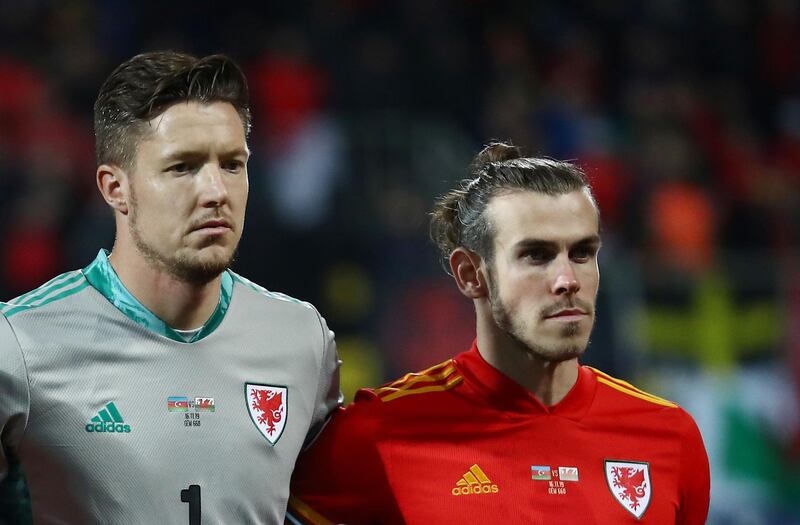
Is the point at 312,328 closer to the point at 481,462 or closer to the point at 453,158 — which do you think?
the point at 481,462

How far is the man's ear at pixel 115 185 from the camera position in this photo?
11.0ft

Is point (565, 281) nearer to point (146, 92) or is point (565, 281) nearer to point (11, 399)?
point (146, 92)

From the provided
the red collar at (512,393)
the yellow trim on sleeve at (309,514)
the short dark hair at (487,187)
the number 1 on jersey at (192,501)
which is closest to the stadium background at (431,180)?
the short dark hair at (487,187)

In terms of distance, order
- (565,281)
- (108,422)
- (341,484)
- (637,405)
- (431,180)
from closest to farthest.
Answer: (108,422) → (565,281) → (341,484) → (637,405) → (431,180)

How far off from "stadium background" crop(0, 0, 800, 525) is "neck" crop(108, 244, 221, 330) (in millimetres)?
3553

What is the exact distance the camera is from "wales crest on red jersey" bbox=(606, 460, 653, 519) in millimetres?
3594

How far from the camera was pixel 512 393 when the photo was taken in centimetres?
370

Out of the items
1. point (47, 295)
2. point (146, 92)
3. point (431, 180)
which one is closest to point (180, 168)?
point (146, 92)

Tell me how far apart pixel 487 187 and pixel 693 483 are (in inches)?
41.7

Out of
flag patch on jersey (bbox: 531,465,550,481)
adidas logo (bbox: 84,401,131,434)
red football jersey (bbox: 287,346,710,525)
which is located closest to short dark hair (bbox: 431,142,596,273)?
red football jersey (bbox: 287,346,710,525)

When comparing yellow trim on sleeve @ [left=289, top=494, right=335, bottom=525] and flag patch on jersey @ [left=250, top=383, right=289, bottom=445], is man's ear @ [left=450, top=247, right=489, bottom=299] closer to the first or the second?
flag patch on jersey @ [left=250, top=383, right=289, bottom=445]

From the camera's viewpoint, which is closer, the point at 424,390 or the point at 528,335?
the point at 528,335

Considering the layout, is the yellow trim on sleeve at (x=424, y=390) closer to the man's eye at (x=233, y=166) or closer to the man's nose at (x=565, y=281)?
the man's nose at (x=565, y=281)

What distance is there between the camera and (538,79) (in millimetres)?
10109
